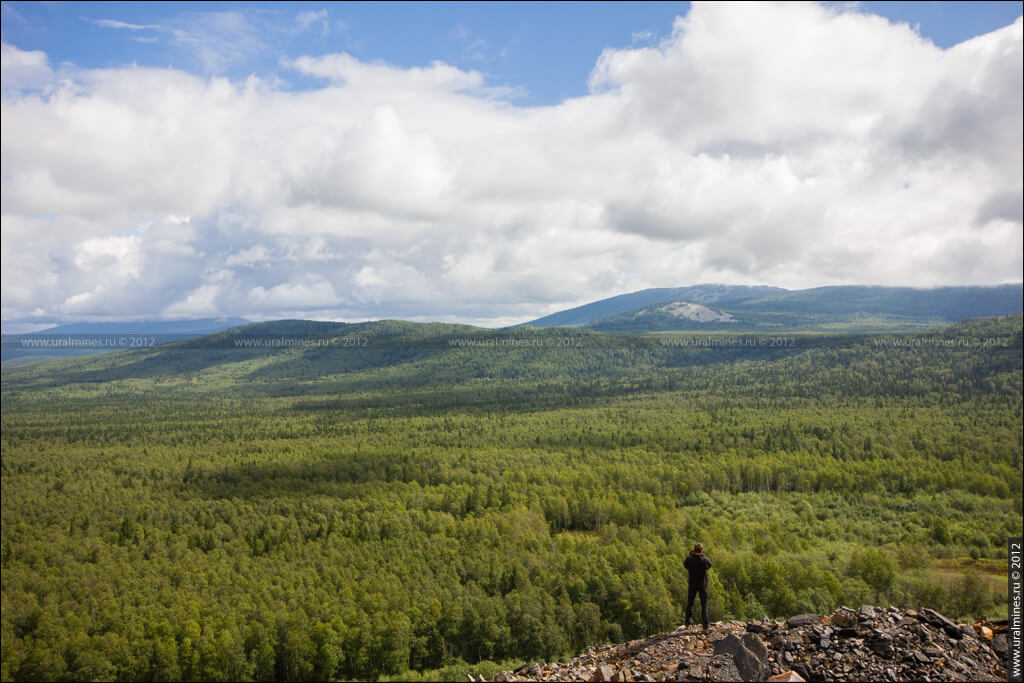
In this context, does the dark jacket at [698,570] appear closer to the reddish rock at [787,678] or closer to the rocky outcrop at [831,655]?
the rocky outcrop at [831,655]

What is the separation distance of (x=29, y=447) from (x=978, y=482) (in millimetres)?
250436

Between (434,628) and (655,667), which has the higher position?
(655,667)

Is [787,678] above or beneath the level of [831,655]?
above

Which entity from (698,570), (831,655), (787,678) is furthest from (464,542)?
(787,678)

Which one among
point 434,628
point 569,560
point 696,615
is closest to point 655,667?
point 696,615

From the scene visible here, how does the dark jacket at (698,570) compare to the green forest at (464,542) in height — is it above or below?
above

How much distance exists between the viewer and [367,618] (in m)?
58.3

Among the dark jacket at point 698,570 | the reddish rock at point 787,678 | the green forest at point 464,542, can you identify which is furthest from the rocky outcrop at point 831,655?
the green forest at point 464,542

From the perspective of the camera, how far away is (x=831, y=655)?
1838 centimetres

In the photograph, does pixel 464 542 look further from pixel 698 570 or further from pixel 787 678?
pixel 787 678

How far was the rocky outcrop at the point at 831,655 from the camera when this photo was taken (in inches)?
692

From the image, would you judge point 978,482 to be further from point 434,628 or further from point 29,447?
point 29,447

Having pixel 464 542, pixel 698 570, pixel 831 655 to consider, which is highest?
pixel 698 570

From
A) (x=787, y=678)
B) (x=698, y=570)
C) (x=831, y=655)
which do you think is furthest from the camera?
(x=698, y=570)
